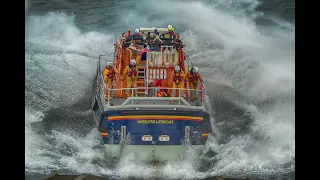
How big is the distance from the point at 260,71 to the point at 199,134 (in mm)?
1536

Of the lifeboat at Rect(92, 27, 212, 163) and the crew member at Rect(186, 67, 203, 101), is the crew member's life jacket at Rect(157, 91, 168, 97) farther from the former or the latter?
the crew member at Rect(186, 67, 203, 101)

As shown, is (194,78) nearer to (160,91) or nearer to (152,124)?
(160,91)

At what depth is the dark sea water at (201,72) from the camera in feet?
30.1

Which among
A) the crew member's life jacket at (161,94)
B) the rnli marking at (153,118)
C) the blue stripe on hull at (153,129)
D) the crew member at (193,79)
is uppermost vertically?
the crew member at (193,79)

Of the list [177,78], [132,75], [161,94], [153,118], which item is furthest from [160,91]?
[153,118]

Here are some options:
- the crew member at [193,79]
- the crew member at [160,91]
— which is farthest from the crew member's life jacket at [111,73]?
the crew member at [193,79]

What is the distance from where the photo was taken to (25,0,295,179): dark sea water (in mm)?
9180

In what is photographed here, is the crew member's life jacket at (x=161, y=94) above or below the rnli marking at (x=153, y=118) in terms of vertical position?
above

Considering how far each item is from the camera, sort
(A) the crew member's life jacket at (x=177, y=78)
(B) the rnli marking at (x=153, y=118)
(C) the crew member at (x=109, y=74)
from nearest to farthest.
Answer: (B) the rnli marking at (x=153, y=118)
(A) the crew member's life jacket at (x=177, y=78)
(C) the crew member at (x=109, y=74)

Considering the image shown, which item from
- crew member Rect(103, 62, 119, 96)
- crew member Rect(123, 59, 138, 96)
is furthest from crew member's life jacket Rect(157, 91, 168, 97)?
crew member Rect(103, 62, 119, 96)

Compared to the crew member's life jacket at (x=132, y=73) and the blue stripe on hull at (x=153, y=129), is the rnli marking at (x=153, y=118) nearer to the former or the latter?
the blue stripe on hull at (x=153, y=129)

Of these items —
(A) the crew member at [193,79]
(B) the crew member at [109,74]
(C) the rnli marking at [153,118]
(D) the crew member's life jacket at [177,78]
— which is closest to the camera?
(C) the rnli marking at [153,118]
